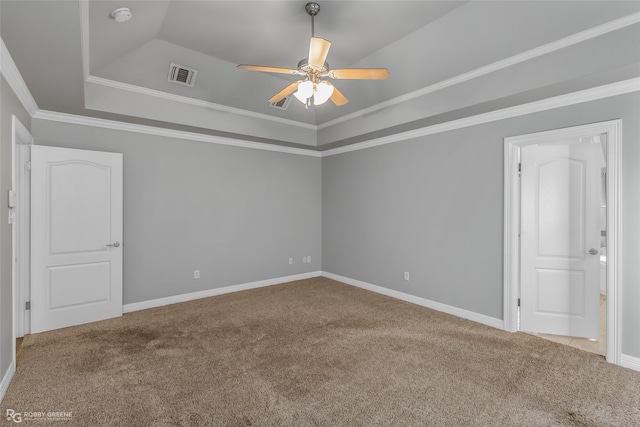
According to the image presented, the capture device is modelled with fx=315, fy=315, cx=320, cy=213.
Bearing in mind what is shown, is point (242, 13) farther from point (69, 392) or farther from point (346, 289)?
point (346, 289)

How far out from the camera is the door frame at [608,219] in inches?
112

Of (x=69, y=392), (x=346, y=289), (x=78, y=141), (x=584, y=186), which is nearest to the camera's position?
(x=69, y=392)

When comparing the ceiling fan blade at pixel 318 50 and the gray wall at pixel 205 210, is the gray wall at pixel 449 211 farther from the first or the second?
the ceiling fan blade at pixel 318 50

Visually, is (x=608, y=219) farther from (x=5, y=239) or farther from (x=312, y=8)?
(x=5, y=239)

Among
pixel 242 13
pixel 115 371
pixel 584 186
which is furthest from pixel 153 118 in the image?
pixel 584 186

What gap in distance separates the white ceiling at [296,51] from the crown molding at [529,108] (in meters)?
0.23

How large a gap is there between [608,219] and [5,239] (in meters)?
5.15

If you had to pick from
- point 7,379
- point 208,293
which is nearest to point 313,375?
point 7,379

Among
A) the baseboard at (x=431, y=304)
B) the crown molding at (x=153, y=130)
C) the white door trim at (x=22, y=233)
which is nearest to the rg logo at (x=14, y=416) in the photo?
the white door trim at (x=22, y=233)

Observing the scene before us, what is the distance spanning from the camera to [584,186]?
327 centimetres

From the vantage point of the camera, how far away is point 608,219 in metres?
2.88

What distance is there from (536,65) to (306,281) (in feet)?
14.9

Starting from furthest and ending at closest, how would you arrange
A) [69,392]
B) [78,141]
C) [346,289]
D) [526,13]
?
[346,289] → [78,141] → [526,13] → [69,392]

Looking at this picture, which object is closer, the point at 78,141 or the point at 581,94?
the point at 581,94
